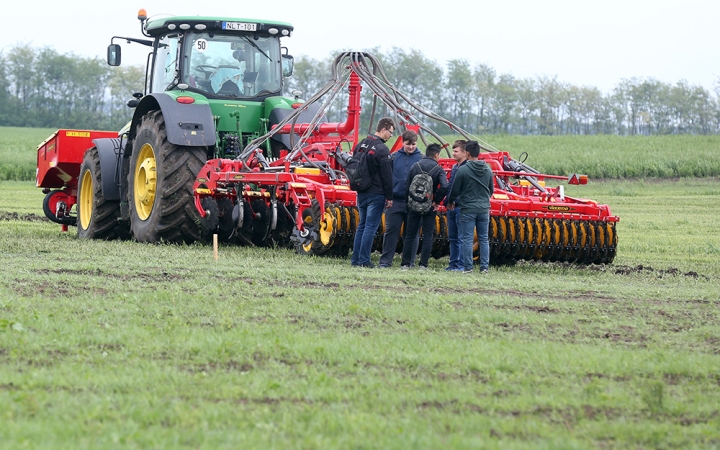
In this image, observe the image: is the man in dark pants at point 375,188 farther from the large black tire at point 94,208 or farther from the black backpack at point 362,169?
the large black tire at point 94,208

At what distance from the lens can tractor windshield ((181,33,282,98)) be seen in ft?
41.9

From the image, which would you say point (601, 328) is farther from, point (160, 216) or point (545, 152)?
point (545, 152)

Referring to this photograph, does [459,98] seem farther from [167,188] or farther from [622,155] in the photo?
[167,188]

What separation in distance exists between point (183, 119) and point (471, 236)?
12.4 feet

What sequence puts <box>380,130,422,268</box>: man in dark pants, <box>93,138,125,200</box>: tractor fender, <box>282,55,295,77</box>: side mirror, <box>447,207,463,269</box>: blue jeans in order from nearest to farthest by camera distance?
<box>380,130,422,268</box>: man in dark pants, <box>447,207,463,269</box>: blue jeans, <box>93,138,125,200</box>: tractor fender, <box>282,55,295,77</box>: side mirror

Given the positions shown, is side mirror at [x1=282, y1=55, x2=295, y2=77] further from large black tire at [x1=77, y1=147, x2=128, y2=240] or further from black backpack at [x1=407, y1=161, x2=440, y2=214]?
black backpack at [x1=407, y1=161, x2=440, y2=214]

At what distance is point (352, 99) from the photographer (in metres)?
12.0

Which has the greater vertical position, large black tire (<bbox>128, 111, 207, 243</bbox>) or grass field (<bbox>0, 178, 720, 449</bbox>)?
large black tire (<bbox>128, 111, 207, 243</bbox>)

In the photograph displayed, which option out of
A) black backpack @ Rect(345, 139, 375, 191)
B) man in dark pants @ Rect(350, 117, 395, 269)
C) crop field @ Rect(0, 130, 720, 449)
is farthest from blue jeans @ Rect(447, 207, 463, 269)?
black backpack @ Rect(345, 139, 375, 191)

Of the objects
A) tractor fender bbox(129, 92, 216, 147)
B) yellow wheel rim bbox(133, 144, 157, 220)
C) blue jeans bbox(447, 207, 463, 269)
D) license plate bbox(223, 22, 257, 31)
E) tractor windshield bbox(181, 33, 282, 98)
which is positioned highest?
license plate bbox(223, 22, 257, 31)

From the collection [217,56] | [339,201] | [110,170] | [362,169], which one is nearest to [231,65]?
[217,56]

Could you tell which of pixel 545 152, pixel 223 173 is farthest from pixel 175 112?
pixel 545 152

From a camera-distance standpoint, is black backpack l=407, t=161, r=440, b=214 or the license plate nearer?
black backpack l=407, t=161, r=440, b=214

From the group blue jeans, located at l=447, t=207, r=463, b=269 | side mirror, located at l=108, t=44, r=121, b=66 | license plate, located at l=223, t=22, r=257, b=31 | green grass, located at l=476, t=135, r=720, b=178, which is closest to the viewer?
blue jeans, located at l=447, t=207, r=463, b=269
